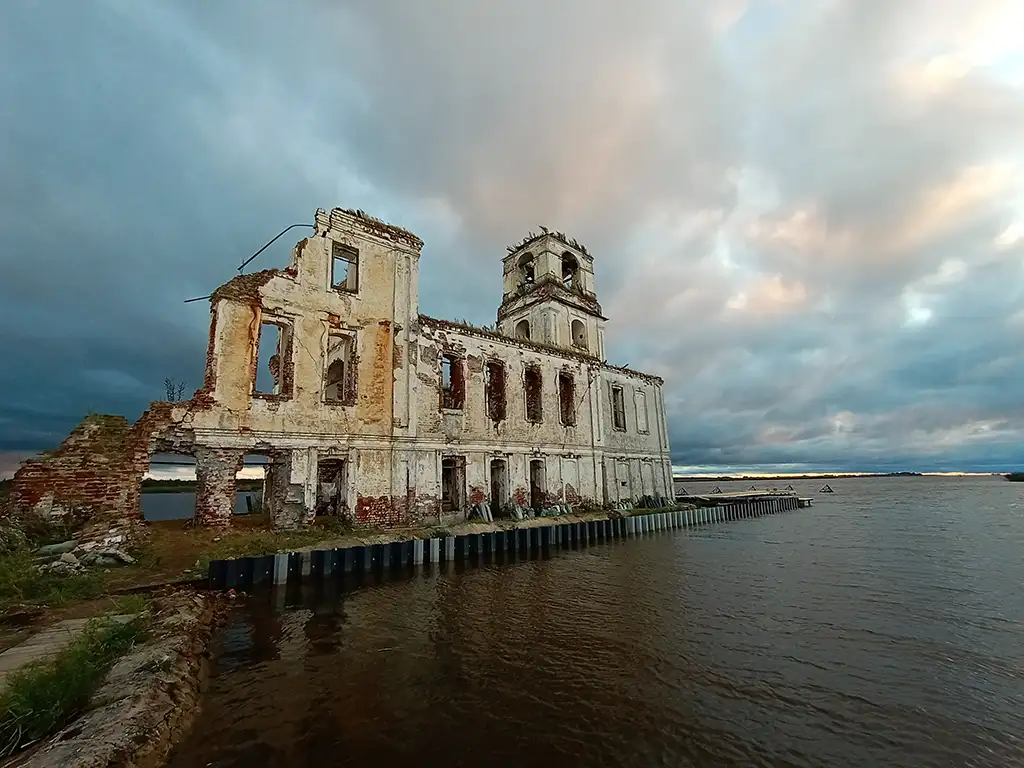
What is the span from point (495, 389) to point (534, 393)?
281cm

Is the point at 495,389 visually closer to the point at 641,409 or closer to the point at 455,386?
the point at 455,386

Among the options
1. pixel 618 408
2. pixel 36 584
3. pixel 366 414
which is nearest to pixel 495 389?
pixel 366 414

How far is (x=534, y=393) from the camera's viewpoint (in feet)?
87.9

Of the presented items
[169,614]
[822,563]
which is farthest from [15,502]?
[822,563]

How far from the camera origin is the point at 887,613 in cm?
1073

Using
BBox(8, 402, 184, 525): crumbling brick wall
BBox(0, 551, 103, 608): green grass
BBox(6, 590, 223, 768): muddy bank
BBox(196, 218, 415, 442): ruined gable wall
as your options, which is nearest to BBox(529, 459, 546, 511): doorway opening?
BBox(196, 218, 415, 442): ruined gable wall

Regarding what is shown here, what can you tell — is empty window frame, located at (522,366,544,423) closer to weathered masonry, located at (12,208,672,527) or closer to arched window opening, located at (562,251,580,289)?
weathered masonry, located at (12,208,672,527)

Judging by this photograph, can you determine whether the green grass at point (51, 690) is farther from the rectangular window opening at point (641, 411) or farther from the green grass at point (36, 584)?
the rectangular window opening at point (641, 411)

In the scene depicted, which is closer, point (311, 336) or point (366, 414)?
point (311, 336)

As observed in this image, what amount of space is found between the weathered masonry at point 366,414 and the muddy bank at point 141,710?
7.89 meters

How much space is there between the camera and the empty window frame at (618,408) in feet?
103

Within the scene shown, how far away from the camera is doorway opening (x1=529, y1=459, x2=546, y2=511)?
82.8 feet

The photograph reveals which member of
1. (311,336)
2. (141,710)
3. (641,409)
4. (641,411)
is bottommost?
(141,710)

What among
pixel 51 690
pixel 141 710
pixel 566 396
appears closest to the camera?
pixel 51 690
